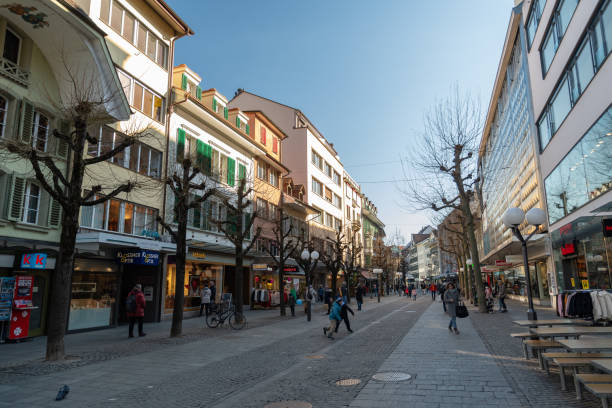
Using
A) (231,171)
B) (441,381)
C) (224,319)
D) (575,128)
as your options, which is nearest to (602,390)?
(441,381)

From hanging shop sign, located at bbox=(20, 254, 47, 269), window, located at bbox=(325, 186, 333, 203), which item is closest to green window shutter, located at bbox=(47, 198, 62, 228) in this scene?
hanging shop sign, located at bbox=(20, 254, 47, 269)

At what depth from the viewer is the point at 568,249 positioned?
808 inches

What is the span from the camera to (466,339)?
1280 cm

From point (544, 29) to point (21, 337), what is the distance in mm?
26925

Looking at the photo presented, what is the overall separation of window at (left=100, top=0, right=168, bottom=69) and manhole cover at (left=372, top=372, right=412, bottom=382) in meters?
18.3

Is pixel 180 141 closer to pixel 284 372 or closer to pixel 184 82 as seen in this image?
pixel 184 82

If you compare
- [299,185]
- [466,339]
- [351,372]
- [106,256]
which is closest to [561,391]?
[351,372]

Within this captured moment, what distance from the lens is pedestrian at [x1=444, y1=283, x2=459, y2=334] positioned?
14.5 meters

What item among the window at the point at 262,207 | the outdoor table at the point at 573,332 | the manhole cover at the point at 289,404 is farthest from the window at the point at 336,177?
the manhole cover at the point at 289,404

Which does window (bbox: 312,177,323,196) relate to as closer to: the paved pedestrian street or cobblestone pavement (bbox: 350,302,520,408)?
the paved pedestrian street

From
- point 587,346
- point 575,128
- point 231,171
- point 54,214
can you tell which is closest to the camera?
point 587,346

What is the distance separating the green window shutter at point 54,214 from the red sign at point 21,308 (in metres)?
2.40

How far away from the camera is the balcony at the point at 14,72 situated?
14.3 m

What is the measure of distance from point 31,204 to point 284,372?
11768 millimetres
